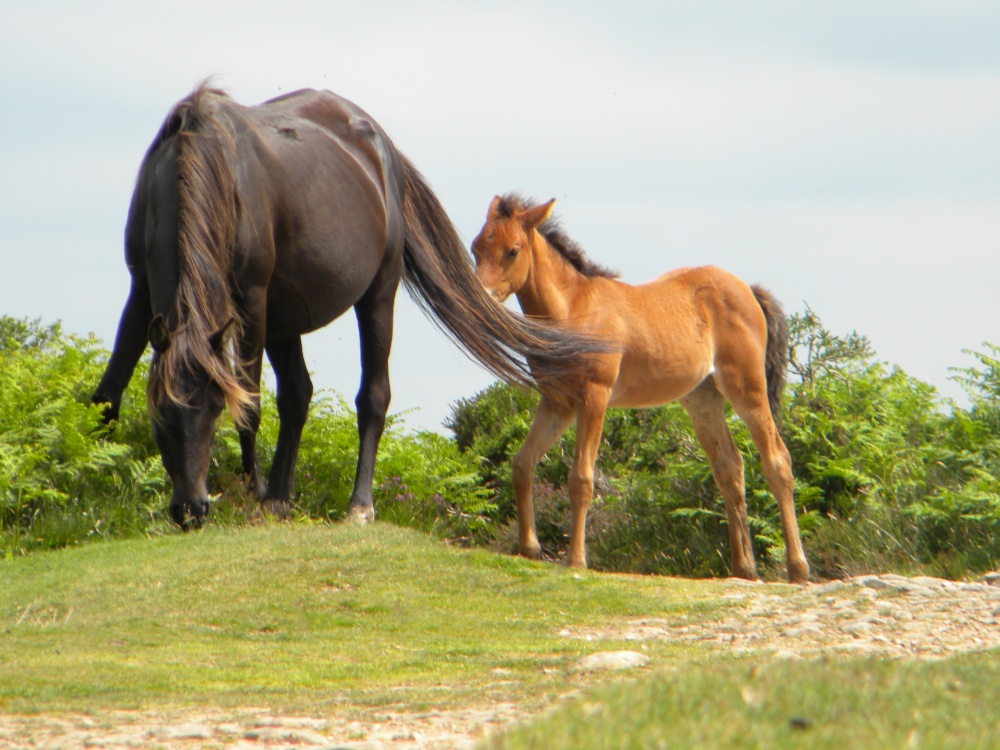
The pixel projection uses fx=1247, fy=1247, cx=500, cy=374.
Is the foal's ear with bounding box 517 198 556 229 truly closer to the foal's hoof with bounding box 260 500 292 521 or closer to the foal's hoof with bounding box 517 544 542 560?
the foal's hoof with bounding box 517 544 542 560

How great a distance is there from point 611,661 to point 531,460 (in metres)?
3.22

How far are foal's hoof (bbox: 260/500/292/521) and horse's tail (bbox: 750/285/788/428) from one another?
366 centimetres

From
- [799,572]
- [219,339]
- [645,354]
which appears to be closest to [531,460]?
[645,354]

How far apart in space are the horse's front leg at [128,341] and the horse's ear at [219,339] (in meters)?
1.28

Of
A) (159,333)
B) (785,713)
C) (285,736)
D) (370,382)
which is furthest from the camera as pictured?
(370,382)

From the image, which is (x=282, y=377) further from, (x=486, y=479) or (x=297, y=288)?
(x=486, y=479)

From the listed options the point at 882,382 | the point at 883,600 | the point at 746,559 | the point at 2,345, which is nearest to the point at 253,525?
the point at 746,559

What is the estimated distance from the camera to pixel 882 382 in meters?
10.8

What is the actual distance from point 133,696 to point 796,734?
9.12 ft

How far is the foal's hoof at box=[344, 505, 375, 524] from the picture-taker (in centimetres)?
828

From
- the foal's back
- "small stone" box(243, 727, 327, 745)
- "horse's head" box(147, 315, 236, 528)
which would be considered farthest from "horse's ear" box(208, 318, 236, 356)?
"small stone" box(243, 727, 327, 745)

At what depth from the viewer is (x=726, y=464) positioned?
9.09 metres

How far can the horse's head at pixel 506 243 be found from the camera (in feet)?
26.6

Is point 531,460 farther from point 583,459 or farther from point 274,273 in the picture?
point 274,273
